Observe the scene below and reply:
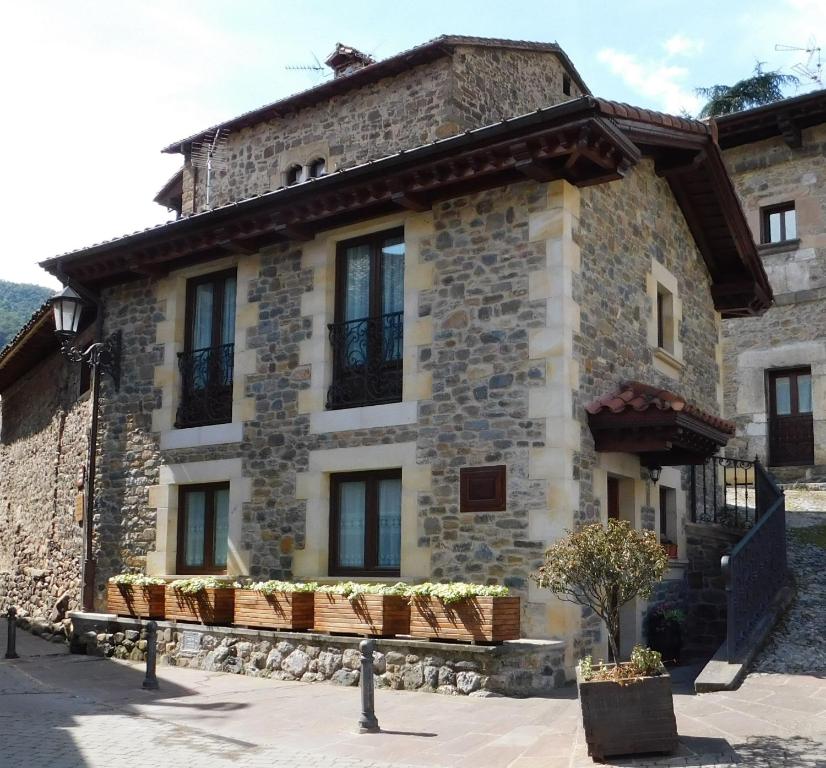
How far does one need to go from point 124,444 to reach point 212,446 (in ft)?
6.00

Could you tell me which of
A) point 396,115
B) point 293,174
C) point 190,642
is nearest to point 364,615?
point 190,642

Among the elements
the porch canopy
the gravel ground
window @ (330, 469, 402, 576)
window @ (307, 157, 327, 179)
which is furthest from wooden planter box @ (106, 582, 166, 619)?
window @ (307, 157, 327, 179)

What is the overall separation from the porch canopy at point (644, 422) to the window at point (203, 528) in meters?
4.92

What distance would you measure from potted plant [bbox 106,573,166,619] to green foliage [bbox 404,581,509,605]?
403cm

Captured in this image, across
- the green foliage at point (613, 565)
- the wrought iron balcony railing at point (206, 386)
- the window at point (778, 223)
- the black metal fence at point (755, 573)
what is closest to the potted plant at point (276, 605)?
the wrought iron balcony railing at point (206, 386)

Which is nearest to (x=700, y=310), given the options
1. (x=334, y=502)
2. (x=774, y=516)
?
(x=774, y=516)

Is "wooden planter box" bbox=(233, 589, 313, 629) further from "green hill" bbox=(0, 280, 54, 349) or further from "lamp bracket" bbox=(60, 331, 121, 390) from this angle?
"green hill" bbox=(0, 280, 54, 349)

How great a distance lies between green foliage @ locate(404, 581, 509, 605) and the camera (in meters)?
8.95

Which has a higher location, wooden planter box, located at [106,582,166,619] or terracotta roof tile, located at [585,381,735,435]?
terracotta roof tile, located at [585,381,735,435]

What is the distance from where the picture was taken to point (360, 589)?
991cm

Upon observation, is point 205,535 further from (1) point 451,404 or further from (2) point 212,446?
(1) point 451,404

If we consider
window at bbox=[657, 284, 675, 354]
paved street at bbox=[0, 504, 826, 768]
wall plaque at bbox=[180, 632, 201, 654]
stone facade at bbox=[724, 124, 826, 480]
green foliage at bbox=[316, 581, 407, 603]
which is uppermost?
stone facade at bbox=[724, 124, 826, 480]

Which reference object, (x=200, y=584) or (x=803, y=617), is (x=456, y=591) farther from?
(x=803, y=617)

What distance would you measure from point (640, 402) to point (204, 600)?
5370mm
